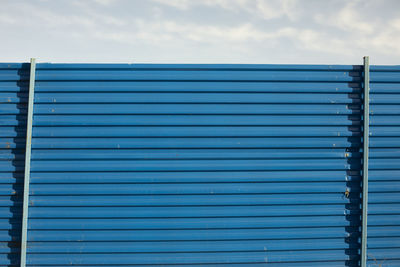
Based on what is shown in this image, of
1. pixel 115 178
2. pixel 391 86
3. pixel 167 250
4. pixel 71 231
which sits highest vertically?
pixel 391 86

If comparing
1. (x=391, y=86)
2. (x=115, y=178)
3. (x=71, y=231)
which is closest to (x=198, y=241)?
(x=115, y=178)

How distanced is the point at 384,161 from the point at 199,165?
2.13 m

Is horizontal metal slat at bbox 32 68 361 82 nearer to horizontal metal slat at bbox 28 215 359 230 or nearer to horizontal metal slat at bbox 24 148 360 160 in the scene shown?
horizontal metal slat at bbox 24 148 360 160

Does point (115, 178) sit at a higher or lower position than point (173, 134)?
lower

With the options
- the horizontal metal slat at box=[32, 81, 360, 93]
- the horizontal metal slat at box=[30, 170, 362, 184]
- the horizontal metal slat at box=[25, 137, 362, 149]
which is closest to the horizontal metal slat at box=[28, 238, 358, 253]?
the horizontal metal slat at box=[30, 170, 362, 184]

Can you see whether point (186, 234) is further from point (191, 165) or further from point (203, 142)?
point (203, 142)

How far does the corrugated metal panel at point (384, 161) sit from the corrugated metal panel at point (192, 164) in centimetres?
19

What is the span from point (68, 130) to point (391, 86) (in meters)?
3.69

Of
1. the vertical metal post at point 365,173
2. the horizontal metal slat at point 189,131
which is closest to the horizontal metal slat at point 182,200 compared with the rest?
the vertical metal post at point 365,173

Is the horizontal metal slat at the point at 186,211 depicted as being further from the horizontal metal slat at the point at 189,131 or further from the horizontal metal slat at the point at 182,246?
the horizontal metal slat at the point at 189,131

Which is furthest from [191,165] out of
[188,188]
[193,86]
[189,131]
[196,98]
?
[193,86]

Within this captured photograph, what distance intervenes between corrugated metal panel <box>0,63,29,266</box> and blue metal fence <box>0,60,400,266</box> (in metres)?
0.01

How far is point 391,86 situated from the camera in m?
3.59

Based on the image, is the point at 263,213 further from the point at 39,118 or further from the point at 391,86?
the point at 39,118
